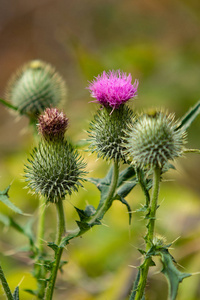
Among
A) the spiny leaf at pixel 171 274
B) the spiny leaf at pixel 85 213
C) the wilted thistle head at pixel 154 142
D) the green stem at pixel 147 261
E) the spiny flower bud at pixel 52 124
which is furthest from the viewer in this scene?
the spiny flower bud at pixel 52 124

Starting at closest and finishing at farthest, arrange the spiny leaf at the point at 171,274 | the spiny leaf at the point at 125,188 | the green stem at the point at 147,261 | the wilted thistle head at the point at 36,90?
the spiny leaf at the point at 171,274 → the green stem at the point at 147,261 → the spiny leaf at the point at 125,188 → the wilted thistle head at the point at 36,90

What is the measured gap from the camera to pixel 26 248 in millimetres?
3158

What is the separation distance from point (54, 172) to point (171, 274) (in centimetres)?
109

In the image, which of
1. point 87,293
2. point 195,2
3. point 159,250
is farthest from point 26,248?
point 195,2

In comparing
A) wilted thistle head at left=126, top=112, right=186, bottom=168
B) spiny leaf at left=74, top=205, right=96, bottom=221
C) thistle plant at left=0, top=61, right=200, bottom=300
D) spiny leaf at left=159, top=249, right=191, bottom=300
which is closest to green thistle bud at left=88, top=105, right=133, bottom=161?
thistle plant at left=0, top=61, right=200, bottom=300

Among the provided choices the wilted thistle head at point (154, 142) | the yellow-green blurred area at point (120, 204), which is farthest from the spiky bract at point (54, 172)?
the wilted thistle head at point (154, 142)

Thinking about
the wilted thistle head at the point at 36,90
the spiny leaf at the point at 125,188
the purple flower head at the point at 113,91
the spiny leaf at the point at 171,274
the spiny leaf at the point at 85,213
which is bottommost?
the spiny leaf at the point at 171,274

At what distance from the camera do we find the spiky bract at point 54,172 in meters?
A: 2.82

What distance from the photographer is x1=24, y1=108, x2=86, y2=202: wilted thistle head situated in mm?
2832

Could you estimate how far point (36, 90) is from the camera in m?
4.39

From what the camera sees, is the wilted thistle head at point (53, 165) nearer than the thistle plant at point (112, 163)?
No

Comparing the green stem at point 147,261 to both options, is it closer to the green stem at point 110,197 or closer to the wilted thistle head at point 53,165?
the green stem at point 110,197

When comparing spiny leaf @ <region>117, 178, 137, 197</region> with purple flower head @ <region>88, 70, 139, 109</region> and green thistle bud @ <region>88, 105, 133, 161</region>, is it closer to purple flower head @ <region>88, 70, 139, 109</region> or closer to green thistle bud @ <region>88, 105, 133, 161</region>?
green thistle bud @ <region>88, 105, 133, 161</region>

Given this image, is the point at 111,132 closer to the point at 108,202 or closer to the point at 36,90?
the point at 108,202
